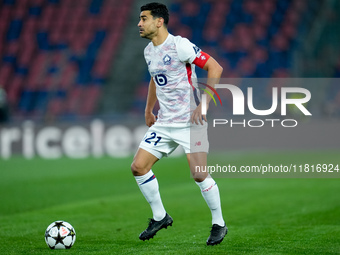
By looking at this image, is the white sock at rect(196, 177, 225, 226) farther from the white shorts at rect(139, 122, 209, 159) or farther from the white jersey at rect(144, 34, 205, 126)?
the white jersey at rect(144, 34, 205, 126)

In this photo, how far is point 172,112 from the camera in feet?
19.4

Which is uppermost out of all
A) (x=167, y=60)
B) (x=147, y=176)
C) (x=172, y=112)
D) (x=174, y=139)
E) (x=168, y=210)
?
(x=167, y=60)

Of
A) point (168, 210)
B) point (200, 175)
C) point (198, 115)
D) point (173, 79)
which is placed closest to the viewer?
point (198, 115)

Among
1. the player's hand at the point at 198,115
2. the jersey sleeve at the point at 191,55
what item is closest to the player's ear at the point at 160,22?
the jersey sleeve at the point at 191,55

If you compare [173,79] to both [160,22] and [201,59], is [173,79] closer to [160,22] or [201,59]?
[201,59]

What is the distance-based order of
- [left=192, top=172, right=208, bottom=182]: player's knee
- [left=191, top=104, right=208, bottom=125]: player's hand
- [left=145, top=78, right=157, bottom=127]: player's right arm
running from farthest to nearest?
[left=145, top=78, right=157, bottom=127]: player's right arm, [left=192, top=172, right=208, bottom=182]: player's knee, [left=191, top=104, right=208, bottom=125]: player's hand

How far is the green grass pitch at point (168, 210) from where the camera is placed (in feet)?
19.3

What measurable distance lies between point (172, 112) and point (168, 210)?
3.16 meters

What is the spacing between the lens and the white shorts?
5820 millimetres

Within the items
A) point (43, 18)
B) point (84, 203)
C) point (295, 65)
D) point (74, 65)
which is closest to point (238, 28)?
point (295, 65)

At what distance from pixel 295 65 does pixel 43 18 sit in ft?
40.7

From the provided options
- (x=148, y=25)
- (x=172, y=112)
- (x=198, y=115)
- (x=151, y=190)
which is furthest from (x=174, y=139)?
(x=148, y=25)

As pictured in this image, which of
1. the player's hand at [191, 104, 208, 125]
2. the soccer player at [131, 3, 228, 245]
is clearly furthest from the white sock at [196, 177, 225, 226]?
the player's hand at [191, 104, 208, 125]

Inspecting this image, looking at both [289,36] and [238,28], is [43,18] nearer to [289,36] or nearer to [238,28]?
[238,28]
